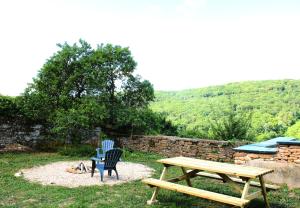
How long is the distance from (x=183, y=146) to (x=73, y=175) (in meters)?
4.23

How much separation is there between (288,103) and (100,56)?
415 inches

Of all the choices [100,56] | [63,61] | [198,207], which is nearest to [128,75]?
[100,56]

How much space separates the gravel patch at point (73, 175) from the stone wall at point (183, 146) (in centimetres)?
206

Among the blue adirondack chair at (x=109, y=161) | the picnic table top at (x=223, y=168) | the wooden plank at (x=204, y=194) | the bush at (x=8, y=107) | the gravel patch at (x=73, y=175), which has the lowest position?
the gravel patch at (x=73, y=175)

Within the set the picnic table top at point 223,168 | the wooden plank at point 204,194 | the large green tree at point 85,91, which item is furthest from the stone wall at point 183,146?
the wooden plank at point 204,194

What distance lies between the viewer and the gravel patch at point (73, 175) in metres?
7.19

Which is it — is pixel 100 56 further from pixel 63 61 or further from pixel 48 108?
pixel 48 108

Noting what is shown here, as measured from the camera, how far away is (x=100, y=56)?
12195 mm

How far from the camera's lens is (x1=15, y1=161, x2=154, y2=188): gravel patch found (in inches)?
283

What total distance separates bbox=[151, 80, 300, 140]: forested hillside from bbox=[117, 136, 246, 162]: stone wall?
1698 mm

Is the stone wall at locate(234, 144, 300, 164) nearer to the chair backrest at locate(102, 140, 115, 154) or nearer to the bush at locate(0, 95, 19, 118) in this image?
the chair backrest at locate(102, 140, 115, 154)

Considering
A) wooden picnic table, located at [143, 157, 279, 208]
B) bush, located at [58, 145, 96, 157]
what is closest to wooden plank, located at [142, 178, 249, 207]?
wooden picnic table, located at [143, 157, 279, 208]

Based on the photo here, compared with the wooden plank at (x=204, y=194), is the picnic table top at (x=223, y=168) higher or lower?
higher

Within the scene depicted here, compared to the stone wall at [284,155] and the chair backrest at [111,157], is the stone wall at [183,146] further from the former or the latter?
the chair backrest at [111,157]
